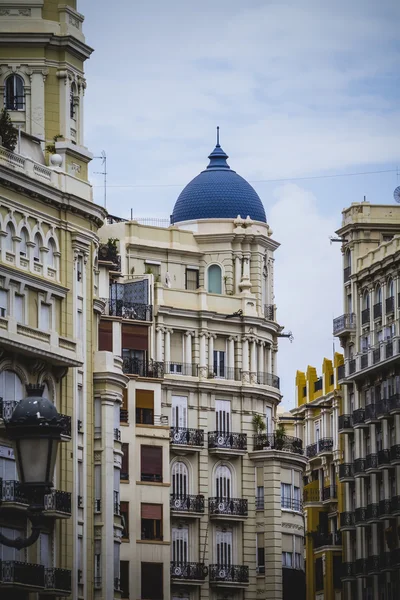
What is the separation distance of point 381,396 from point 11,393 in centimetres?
4040

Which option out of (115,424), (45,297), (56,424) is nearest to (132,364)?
(115,424)

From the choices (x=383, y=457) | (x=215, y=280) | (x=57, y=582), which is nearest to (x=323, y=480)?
(x=383, y=457)

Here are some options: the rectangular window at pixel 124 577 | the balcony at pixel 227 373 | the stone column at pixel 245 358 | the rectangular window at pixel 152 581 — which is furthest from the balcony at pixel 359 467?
the rectangular window at pixel 124 577

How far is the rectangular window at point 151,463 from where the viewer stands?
91.3 m

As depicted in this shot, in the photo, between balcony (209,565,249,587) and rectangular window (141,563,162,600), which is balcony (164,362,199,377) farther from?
rectangular window (141,563,162,600)

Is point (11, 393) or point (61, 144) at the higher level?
point (61, 144)

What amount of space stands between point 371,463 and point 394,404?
4321 mm

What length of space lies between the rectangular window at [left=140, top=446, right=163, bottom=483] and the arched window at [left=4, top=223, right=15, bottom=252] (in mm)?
23153

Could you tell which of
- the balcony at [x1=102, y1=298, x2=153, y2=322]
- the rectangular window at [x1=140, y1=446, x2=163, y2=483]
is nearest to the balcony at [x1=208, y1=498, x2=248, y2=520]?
the rectangular window at [x1=140, y1=446, x2=163, y2=483]

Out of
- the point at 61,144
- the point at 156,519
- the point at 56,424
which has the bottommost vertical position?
the point at 56,424

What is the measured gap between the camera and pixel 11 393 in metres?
69.4

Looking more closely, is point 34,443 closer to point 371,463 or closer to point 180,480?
point 180,480

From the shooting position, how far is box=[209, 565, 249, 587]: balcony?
9671 cm

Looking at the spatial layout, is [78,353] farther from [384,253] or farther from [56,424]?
[56,424]
